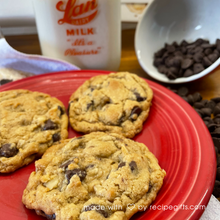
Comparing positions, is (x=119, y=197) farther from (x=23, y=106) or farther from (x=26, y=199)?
(x=23, y=106)

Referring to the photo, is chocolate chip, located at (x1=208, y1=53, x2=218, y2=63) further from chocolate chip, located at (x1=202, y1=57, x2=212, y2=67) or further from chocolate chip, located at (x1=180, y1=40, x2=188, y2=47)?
chocolate chip, located at (x1=180, y1=40, x2=188, y2=47)

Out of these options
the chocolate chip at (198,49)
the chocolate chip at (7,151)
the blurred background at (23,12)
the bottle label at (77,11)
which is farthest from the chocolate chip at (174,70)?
the chocolate chip at (7,151)

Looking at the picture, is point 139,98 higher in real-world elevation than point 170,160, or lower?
higher

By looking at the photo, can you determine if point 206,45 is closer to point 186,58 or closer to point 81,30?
point 186,58

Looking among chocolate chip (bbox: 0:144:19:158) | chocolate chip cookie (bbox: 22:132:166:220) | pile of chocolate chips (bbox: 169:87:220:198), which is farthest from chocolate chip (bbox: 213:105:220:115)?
chocolate chip (bbox: 0:144:19:158)

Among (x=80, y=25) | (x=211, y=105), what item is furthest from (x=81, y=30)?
(x=211, y=105)

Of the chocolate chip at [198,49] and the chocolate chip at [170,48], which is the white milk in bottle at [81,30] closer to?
the chocolate chip at [170,48]
